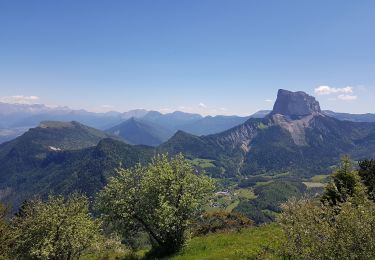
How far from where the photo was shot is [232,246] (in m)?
30.4

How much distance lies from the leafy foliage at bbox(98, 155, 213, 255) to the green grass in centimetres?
200

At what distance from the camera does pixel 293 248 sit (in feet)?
50.8

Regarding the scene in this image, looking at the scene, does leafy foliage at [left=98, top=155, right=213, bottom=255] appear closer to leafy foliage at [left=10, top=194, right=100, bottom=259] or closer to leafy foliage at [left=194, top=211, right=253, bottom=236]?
leafy foliage at [left=10, top=194, right=100, bottom=259]

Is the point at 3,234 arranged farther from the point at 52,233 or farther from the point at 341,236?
the point at 341,236

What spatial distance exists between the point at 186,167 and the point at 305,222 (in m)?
17.8

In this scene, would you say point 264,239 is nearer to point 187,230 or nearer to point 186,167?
point 187,230

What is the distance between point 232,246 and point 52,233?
48.4 feet

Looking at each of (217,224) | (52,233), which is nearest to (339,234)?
(52,233)

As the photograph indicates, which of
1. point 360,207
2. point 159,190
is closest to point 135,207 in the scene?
point 159,190

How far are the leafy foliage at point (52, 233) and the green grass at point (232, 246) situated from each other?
8106 millimetres

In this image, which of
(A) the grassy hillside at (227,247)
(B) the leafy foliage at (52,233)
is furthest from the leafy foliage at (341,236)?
(B) the leafy foliage at (52,233)

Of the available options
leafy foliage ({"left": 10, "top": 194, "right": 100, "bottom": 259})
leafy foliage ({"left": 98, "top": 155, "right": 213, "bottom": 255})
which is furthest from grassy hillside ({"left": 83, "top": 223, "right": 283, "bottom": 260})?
leafy foliage ({"left": 10, "top": 194, "right": 100, "bottom": 259})

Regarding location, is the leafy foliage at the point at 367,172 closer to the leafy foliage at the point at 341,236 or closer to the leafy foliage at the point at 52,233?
the leafy foliage at the point at 341,236

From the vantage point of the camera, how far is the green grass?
86.8 ft
